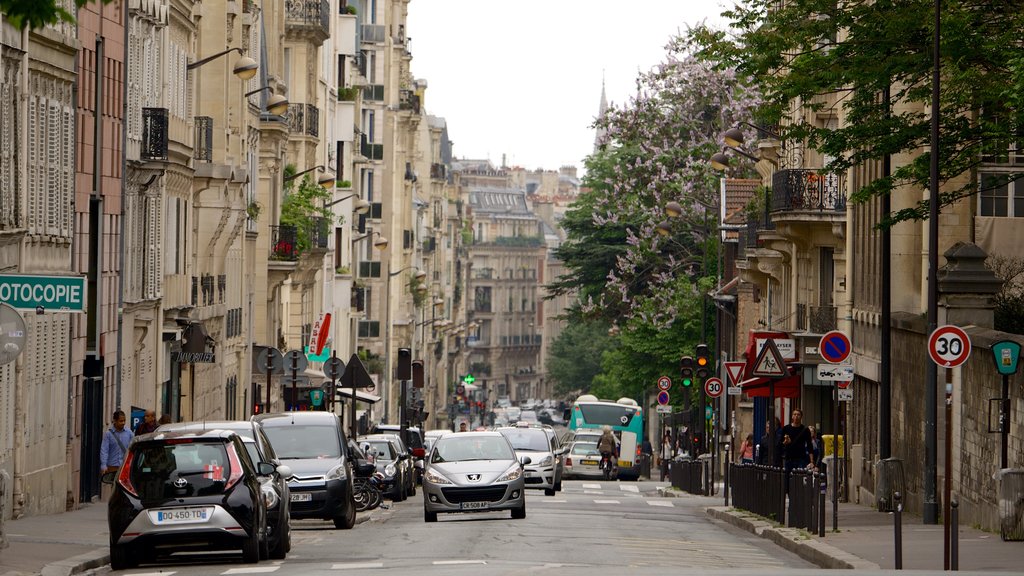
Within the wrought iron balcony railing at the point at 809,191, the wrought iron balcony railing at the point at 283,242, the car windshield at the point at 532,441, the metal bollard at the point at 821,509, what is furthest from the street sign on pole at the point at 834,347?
the wrought iron balcony railing at the point at 283,242

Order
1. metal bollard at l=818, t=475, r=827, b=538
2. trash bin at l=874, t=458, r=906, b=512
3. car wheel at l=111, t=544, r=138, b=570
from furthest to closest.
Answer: trash bin at l=874, t=458, r=906, b=512 < metal bollard at l=818, t=475, r=827, b=538 < car wheel at l=111, t=544, r=138, b=570

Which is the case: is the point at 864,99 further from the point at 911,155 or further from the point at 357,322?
the point at 357,322

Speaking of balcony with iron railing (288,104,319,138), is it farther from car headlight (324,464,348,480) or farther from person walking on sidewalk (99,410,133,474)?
car headlight (324,464,348,480)

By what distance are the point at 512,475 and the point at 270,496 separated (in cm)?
951

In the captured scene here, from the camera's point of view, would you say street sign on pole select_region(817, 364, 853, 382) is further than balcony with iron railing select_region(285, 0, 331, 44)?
No

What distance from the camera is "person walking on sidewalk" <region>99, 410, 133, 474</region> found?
29172 millimetres

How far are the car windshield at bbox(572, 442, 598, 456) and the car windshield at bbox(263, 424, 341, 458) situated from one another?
40.7 metres

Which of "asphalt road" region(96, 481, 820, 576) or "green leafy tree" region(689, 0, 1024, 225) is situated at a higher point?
"green leafy tree" region(689, 0, 1024, 225)

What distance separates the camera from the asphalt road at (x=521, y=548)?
19.0 metres

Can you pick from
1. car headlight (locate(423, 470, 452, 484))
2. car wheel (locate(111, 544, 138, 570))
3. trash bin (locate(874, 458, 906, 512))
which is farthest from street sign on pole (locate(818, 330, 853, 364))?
car wheel (locate(111, 544, 138, 570))

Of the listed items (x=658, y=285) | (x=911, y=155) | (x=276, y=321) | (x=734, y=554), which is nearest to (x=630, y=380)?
(x=658, y=285)

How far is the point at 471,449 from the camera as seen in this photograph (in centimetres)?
3128

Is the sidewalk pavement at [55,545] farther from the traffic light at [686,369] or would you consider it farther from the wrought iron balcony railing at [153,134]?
the traffic light at [686,369]

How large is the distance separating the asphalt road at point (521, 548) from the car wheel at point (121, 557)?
0.79 ft
